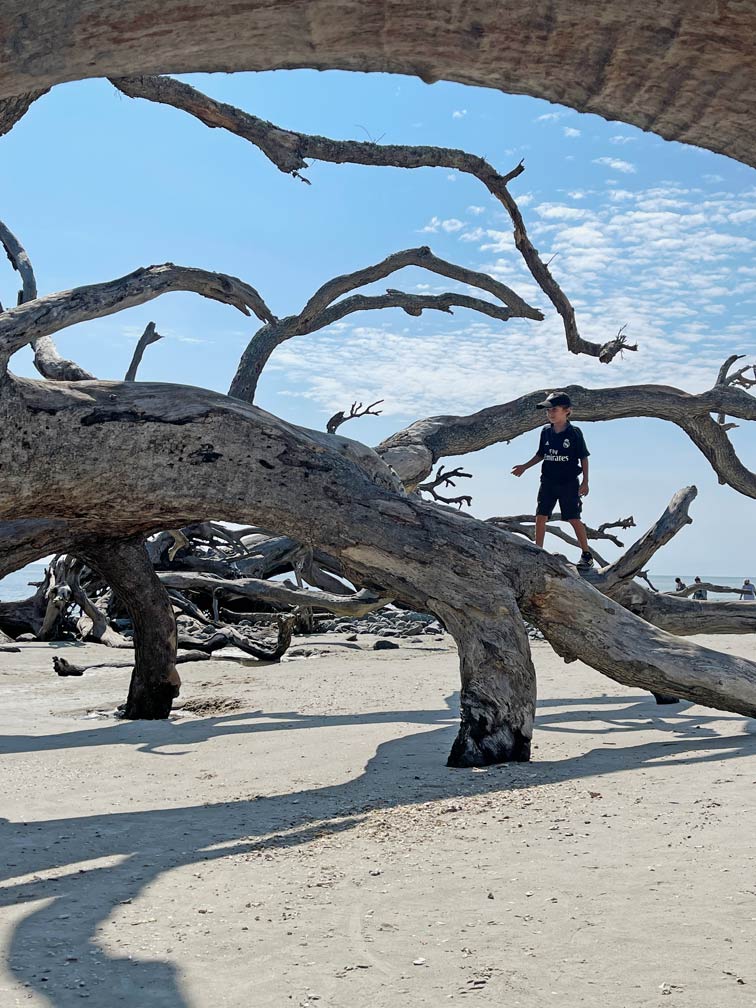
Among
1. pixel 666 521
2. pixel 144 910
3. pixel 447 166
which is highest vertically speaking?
pixel 447 166

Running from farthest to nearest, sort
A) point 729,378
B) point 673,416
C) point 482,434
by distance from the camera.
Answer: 1. point 729,378
2. point 673,416
3. point 482,434

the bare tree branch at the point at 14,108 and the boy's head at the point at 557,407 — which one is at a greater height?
the bare tree branch at the point at 14,108

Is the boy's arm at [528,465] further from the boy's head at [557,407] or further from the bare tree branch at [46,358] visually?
the bare tree branch at [46,358]

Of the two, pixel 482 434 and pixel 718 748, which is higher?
pixel 482 434

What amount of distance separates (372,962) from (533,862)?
1.02 m

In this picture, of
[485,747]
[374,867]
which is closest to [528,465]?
[485,747]

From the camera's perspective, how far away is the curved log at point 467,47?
1.62m

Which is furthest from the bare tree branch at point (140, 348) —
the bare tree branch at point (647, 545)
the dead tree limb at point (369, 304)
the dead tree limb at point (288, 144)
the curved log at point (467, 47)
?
the curved log at point (467, 47)

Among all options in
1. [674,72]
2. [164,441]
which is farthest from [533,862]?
[164,441]

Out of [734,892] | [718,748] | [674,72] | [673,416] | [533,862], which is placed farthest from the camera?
[673,416]

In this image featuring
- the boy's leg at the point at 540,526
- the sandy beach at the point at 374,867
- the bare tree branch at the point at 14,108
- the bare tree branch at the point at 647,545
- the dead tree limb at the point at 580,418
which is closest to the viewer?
the sandy beach at the point at 374,867

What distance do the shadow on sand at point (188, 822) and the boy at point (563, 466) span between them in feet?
6.99

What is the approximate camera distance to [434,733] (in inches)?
270

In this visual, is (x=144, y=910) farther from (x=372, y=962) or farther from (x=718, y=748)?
(x=718, y=748)
